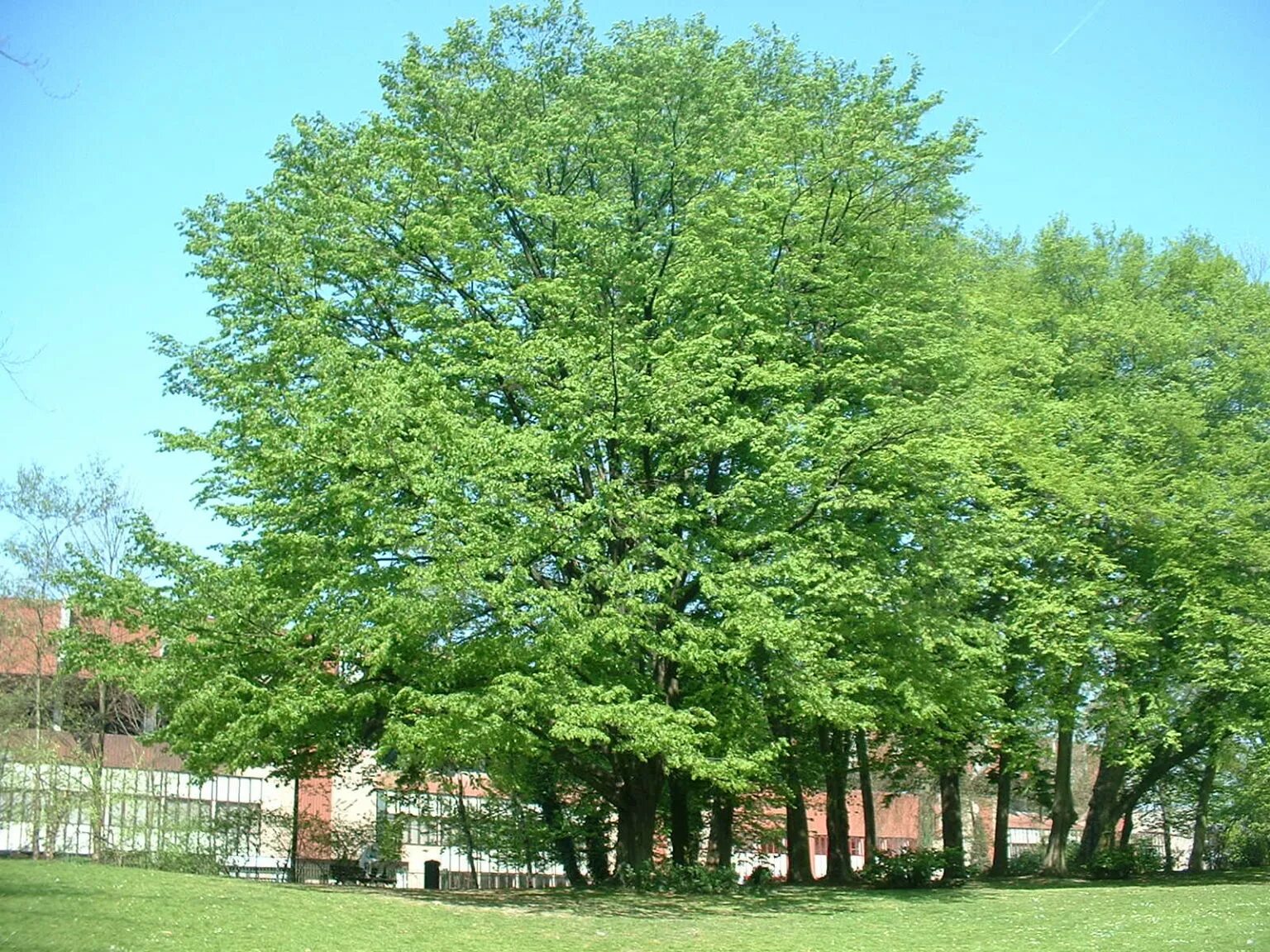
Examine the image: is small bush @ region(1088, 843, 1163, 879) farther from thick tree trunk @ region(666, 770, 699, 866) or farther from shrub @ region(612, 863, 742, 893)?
shrub @ region(612, 863, 742, 893)

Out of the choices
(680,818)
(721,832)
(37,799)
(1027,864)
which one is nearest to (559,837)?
(680,818)

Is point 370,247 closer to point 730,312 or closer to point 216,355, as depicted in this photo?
point 216,355

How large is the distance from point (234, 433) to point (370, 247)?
4.20 meters

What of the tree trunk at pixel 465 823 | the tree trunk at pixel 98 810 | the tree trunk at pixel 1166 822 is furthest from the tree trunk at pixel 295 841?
the tree trunk at pixel 1166 822

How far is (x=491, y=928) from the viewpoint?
17.2m

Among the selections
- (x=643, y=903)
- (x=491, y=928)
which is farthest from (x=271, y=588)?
(x=643, y=903)

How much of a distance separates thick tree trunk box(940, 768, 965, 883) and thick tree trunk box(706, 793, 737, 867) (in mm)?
5813

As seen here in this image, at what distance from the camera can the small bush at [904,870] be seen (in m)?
30.4


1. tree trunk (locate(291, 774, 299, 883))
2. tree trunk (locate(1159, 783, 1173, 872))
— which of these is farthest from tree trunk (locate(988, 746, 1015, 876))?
tree trunk (locate(291, 774, 299, 883))

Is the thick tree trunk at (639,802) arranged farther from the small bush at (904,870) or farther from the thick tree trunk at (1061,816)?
the thick tree trunk at (1061,816)

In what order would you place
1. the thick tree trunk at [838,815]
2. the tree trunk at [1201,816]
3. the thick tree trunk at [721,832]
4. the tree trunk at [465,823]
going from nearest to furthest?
1. the thick tree trunk at [721,832]
2. the thick tree trunk at [838,815]
3. the tree trunk at [465,823]
4. the tree trunk at [1201,816]

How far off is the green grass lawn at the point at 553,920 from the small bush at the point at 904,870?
5.51 metres

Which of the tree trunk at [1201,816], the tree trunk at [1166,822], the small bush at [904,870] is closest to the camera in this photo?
the small bush at [904,870]

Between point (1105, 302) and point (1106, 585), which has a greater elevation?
point (1105, 302)
